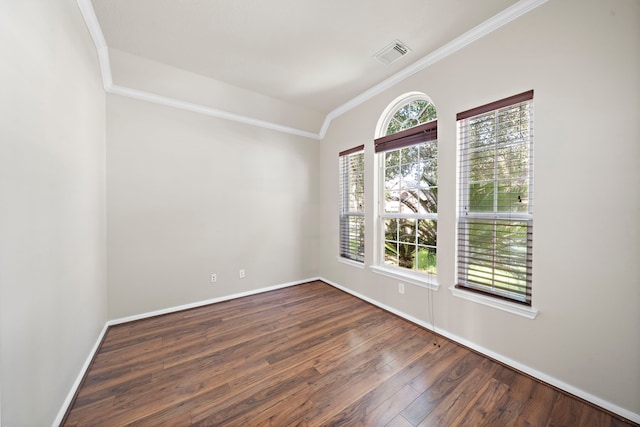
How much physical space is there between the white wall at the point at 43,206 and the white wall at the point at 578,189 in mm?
2918

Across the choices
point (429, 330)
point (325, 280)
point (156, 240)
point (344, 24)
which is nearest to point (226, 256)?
point (156, 240)

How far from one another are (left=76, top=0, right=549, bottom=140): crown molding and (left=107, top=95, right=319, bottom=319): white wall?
0.09 meters

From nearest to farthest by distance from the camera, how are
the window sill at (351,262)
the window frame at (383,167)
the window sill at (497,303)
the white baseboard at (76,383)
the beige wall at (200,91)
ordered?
the white baseboard at (76,383), the window sill at (497,303), the beige wall at (200,91), the window frame at (383,167), the window sill at (351,262)

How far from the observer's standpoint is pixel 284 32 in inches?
81.0

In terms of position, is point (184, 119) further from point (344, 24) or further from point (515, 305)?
point (515, 305)

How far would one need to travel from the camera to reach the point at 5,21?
3.12 feet

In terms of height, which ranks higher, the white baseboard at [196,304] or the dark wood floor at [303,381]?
the white baseboard at [196,304]

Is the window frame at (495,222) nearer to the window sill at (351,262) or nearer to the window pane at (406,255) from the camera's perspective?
the window pane at (406,255)

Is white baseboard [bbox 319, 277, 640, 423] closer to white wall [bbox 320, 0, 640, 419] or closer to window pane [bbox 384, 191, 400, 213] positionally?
white wall [bbox 320, 0, 640, 419]

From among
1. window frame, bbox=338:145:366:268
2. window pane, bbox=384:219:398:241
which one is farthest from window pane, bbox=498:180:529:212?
window frame, bbox=338:145:366:268

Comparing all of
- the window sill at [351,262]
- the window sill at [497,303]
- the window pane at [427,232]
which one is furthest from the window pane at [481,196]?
the window sill at [351,262]

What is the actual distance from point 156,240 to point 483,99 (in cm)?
367

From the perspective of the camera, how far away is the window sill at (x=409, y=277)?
243 cm

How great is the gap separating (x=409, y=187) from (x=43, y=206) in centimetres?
301
